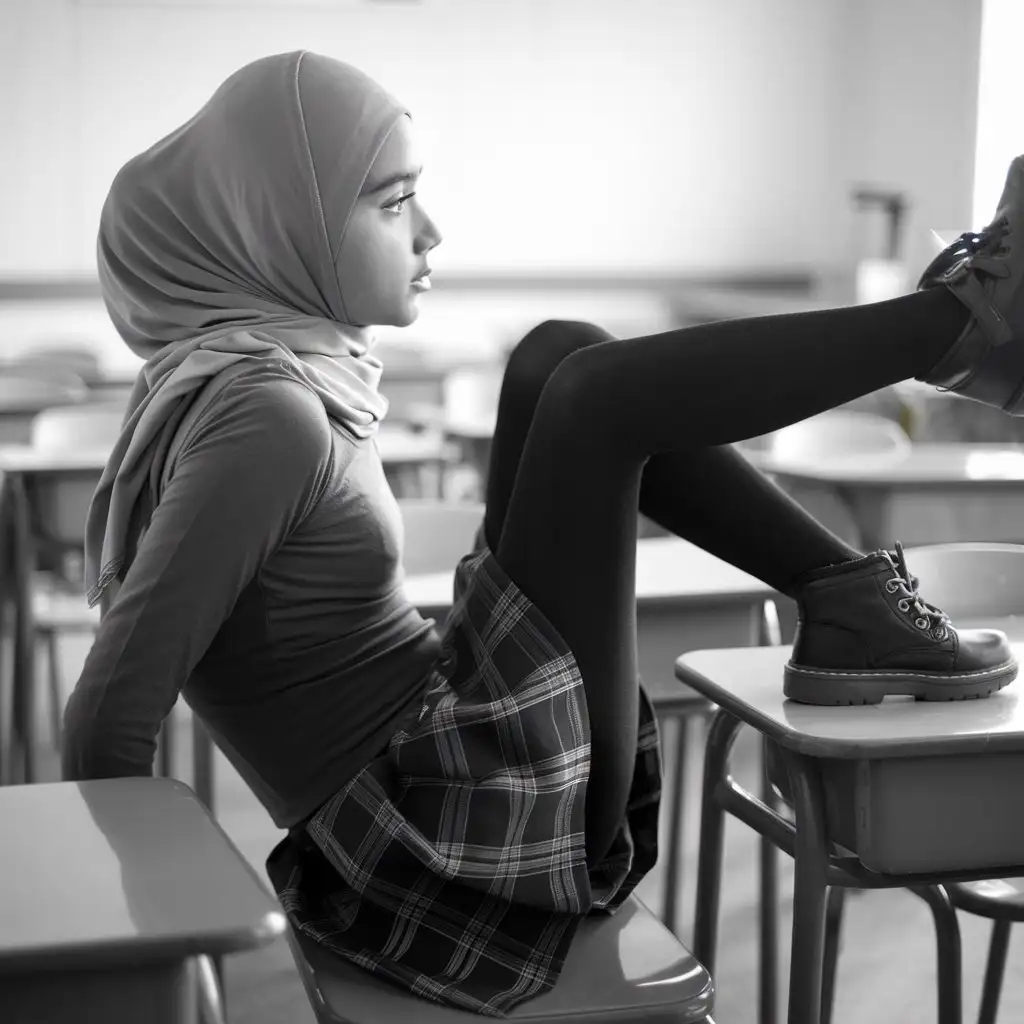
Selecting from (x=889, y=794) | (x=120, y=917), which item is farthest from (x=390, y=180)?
(x=120, y=917)

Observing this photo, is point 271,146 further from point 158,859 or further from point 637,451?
point 158,859

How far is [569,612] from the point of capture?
3.75 ft

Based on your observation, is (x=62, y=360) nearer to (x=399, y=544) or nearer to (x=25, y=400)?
(x=25, y=400)

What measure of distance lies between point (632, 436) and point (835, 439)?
250cm

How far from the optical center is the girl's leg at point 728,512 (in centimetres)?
123

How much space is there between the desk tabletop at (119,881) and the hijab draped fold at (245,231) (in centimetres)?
37

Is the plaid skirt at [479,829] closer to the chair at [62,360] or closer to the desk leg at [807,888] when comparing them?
the desk leg at [807,888]

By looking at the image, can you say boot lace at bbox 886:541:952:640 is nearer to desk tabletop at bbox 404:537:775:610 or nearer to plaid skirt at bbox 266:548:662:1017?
plaid skirt at bbox 266:548:662:1017

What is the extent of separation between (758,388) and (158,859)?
584mm

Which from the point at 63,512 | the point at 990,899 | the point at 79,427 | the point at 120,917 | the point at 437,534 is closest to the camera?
the point at 120,917

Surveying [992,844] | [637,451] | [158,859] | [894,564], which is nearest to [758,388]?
[637,451]

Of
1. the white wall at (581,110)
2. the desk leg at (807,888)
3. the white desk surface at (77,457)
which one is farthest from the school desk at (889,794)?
the white wall at (581,110)

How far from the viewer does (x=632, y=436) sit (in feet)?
3.67

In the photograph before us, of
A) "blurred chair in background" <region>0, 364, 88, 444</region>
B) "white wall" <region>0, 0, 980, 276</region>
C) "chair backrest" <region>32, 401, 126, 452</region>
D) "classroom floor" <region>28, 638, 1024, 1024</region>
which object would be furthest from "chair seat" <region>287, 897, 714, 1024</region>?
"white wall" <region>0, 0, 980, 276</region>
